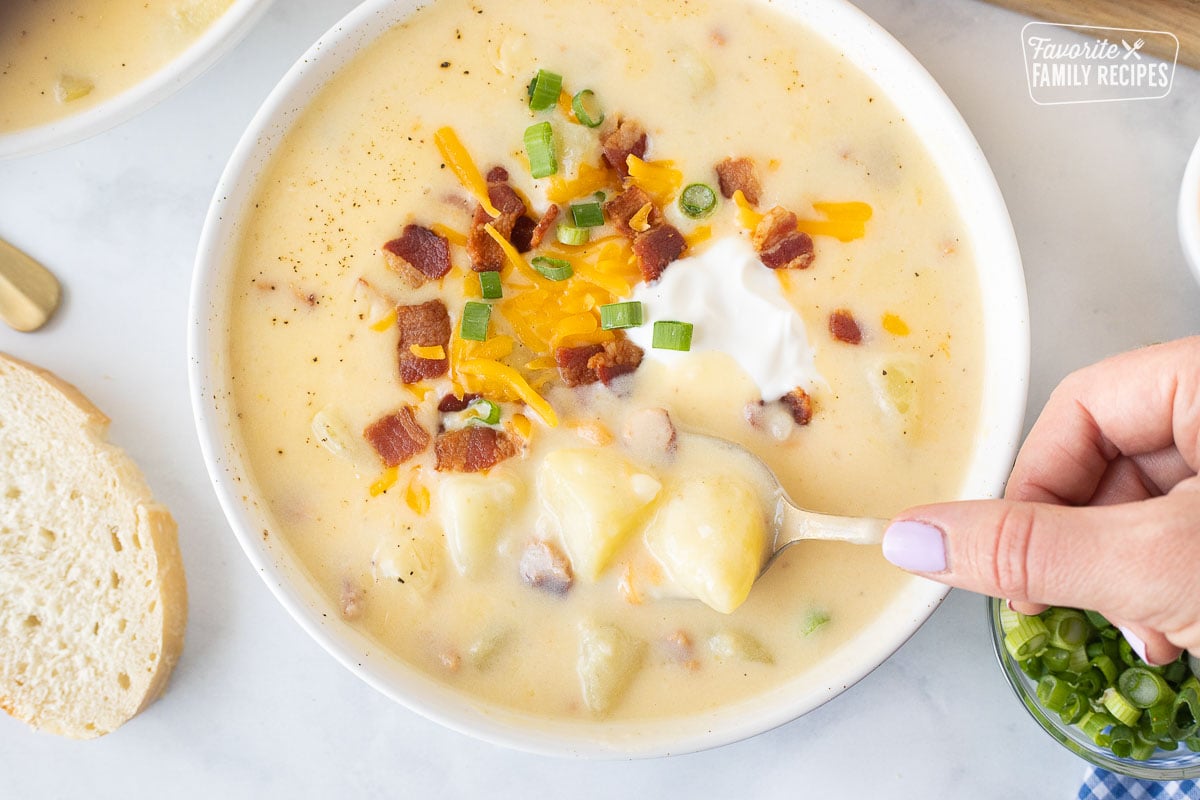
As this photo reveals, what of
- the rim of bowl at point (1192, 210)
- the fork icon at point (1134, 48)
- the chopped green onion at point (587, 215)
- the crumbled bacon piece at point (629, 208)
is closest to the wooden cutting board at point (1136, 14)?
the fork icon at point (1134, 48)

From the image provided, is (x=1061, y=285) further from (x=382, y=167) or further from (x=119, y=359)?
(x=119, y=359)

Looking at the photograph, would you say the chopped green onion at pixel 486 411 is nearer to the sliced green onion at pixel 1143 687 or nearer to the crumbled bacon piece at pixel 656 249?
the crumbled bacon piece at pixel 656 249

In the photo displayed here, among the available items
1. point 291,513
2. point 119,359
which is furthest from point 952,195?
point 119,359

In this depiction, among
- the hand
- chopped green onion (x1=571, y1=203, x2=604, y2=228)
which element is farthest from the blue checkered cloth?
chopped green onion (x1=571, y1=203, x2=604, y2=228)

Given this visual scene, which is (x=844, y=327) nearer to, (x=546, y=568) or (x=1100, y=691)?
(x=546, y=568)

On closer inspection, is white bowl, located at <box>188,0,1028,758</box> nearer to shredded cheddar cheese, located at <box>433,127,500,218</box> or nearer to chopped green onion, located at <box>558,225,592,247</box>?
shredded cheddar cheese, located at <box>433,127,500,218</box>
